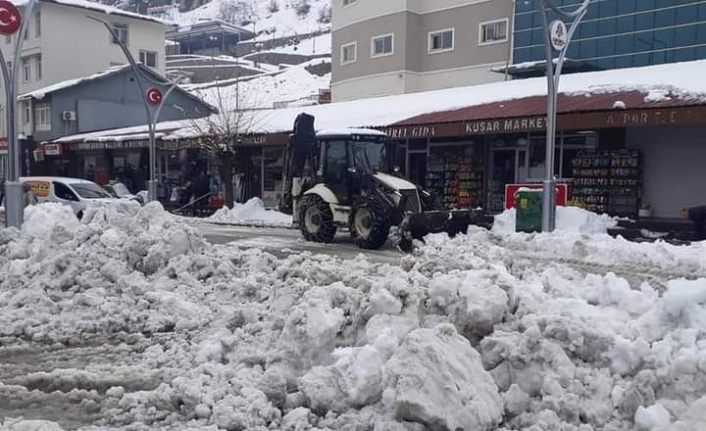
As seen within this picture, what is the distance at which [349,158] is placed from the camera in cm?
1513

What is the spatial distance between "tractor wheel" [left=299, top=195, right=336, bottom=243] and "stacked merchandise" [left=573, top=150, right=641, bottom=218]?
8148 mm

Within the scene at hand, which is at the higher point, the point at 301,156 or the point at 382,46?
the point at 382,46

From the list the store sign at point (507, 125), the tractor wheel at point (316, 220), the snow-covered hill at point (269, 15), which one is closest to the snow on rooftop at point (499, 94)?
the store sign at point (507, 125)

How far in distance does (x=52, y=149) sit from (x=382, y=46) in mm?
19238

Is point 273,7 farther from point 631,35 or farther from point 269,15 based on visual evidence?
point 631,35

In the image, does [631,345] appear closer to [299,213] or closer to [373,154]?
[373,154]

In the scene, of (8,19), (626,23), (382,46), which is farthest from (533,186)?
(382,46)

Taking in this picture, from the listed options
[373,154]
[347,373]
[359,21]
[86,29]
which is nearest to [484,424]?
[347,373]

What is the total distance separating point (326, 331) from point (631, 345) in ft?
7.95

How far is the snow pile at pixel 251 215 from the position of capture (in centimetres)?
2374

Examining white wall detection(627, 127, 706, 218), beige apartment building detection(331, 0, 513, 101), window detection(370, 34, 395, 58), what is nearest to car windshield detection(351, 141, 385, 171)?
white wall detection(627, 127, 706, 218)

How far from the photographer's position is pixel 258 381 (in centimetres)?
559

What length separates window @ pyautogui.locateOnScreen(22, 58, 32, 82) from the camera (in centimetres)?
4812

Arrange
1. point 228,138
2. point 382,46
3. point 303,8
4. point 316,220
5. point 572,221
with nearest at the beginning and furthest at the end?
point 316,220 → point 572,221 → point 228,138 → point 382,46 → point 303,8
